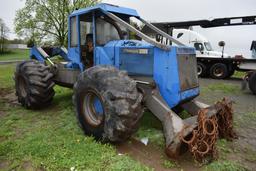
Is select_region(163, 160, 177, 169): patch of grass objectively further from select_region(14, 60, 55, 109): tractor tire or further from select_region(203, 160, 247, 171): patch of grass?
select_region(14, 60, 55, 109): tractor tire

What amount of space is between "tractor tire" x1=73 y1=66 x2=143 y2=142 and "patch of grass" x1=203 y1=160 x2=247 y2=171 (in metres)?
1.19

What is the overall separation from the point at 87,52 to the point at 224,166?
3.61 metres

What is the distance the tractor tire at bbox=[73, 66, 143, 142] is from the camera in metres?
3.70

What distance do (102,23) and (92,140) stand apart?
97.8 inches

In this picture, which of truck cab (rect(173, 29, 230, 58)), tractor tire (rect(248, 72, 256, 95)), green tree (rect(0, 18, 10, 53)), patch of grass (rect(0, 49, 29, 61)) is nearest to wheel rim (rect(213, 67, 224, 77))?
truck cab (rect(173, 29, 230, 58))

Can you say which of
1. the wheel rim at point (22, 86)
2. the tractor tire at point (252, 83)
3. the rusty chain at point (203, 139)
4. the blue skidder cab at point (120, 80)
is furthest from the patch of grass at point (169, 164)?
the tractor tire at point (252, 83)

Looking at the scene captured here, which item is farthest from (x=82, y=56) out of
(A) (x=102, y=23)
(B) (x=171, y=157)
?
(B) (x=171, y=157)

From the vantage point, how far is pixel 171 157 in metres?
3.64

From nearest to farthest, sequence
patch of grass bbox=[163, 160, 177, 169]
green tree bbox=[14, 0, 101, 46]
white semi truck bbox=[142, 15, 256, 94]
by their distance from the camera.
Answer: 1. patch of grass bbox=[163, 160, 177, 169]
2. white semi truck bbox=[142, 15, 256, 94]
3. green tree bbox=[14, 0, 101, 46]

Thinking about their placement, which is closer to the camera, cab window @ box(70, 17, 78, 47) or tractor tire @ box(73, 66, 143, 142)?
tractor tire @ box(73, 66, 143, 142)

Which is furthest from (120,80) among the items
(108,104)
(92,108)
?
(92,108)

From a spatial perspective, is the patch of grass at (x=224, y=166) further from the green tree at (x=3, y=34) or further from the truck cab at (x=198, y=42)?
the green tree at (x=3, y=34)

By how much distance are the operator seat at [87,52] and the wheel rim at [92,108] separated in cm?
138

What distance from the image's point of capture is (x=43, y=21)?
27328 mm
